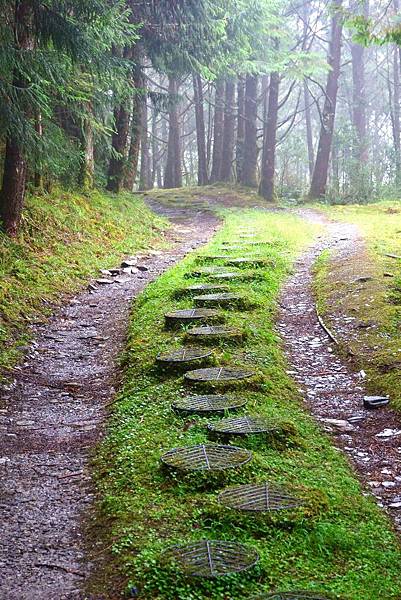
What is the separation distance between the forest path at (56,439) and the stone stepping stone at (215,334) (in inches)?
38.7

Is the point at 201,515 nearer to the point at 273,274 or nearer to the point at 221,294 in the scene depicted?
the point at 221,294

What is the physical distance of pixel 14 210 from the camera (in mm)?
11039

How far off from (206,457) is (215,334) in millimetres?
2895

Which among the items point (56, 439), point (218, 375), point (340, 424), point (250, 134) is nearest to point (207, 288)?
point (218, 375)

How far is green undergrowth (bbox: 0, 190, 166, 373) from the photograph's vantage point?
9031mm

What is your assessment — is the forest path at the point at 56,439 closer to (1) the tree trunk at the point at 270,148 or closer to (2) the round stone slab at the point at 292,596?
(2) the round stone slab at the point at 292,596

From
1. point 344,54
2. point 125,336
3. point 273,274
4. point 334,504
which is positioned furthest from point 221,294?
point 344,54

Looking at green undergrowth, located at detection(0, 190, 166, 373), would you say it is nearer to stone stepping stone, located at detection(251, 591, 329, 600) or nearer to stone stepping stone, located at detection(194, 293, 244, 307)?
stone stepping stone, located at detection(194, 293, 244, 307)

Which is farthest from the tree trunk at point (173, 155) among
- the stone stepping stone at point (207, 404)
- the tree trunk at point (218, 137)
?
the stone stepping stone at point (207, 404)

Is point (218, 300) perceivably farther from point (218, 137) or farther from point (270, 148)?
point (218, 137)

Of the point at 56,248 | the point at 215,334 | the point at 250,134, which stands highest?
the point at 250,134

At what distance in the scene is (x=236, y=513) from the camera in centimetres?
393

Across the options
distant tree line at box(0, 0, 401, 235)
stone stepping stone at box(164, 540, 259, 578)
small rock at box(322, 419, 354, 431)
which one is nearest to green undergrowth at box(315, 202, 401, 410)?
small rock at box(322, 419, 354, 431)

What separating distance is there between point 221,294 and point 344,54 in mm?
40910
